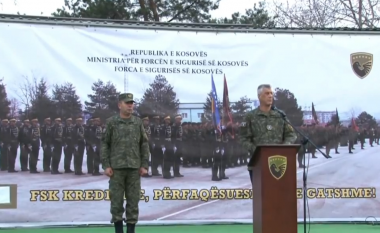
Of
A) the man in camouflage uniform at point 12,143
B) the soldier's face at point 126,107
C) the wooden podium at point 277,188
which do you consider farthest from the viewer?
the man in camouflage uniform at point 12,143

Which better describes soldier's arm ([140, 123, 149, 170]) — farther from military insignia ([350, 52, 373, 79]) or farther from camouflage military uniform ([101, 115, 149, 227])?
military insignia ([350, 52, 373, 79])

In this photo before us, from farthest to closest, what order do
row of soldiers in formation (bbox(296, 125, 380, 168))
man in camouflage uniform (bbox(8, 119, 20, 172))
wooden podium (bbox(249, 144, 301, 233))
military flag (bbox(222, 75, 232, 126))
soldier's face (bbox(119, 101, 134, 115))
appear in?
Result: 1. row of soldiers in formation (bbox(296, 125, 380, 168))
2. military flag (bbox(222, 75, 232, 126))
3. man in camouflage uniform (bbox(8, 119, 20, 172))
4. soldier's face (bbox(119, 101, 134, 115))
5. wooden podium (bbox(249, 144, 301, 233))

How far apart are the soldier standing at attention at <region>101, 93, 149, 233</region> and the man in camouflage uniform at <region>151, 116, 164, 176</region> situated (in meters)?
1.04

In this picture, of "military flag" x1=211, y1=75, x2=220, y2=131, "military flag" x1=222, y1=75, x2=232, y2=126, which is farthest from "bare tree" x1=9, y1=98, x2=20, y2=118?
"military flag" x1=222, y1=75, x2=232, y2=126

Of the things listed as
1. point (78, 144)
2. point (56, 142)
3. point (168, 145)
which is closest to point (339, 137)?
point (168, 145)

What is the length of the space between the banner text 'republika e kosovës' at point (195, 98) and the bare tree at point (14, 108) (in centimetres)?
1

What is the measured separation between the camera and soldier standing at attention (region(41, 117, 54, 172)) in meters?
6.14

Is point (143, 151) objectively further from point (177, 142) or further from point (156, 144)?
point (177, 142)

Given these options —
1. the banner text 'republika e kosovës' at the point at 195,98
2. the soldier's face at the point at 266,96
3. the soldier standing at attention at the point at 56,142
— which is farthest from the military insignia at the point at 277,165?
the soldier standing at attention at the point at 56,142

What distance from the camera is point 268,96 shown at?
480cm

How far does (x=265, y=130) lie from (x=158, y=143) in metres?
1.91

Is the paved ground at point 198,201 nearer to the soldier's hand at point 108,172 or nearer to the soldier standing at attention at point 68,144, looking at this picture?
the soldier standing at attention at point 68,144

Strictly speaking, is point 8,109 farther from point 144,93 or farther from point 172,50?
point 172,50

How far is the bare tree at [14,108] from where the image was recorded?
6.05 m
